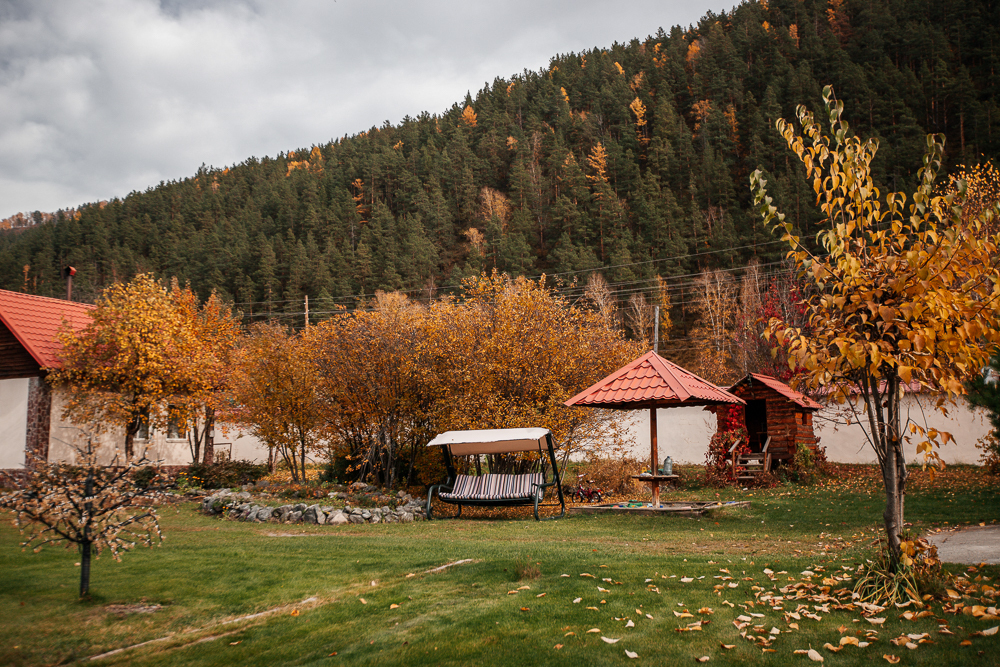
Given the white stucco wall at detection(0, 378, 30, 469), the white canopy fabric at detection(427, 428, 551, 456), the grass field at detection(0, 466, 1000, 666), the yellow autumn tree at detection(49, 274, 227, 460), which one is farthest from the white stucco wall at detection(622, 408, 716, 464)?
the white stucco wall at detection(0, 378, 30, 469)

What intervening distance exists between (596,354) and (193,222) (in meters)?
60.6

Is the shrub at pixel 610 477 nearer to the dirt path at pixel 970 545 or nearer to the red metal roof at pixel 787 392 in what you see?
the red metal roof at pixel 787 392

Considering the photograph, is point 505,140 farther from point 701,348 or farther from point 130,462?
point 130,462

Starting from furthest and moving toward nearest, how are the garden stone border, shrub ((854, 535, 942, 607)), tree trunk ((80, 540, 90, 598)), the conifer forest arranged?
the conifer forest < the garden stone border < tree trunk ((80, 540, 90, 598)) < shrub ((854, 535, 942, 607))

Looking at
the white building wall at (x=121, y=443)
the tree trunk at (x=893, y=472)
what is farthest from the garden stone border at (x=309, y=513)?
the tree trunk at (x=893, y=472)

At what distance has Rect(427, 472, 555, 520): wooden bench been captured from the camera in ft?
44.1

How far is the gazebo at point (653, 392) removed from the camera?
1231 cm

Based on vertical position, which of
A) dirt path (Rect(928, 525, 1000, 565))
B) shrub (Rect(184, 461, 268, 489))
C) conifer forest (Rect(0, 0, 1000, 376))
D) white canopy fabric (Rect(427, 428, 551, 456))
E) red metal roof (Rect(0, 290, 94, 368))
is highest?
conifer forest (Rect(0, 0, 1000, 376))

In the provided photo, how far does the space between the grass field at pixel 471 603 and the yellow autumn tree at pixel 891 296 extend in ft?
4.15

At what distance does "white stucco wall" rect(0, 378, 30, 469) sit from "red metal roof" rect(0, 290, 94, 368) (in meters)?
0.95

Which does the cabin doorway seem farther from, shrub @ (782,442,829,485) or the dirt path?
the dirt path

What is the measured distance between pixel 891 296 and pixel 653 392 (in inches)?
294

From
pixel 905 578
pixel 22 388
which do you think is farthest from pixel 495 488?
pixel 22 388

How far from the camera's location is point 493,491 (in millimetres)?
14023
